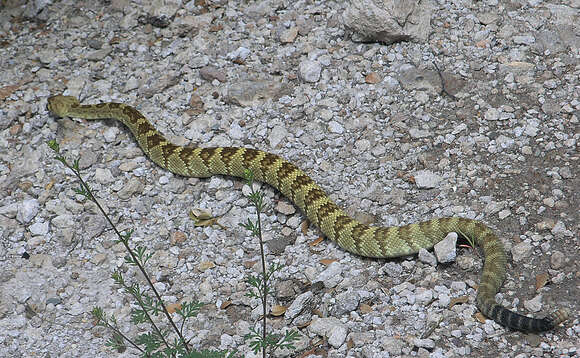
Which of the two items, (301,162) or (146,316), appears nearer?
(146,316)

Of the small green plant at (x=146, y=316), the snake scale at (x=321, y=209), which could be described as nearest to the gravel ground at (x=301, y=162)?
the snake scale at (x=321, y=209)

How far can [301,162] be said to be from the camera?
8.16 meters

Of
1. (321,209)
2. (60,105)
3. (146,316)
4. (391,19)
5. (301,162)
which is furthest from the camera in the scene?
(60,105)

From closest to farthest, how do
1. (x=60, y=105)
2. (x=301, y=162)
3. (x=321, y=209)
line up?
1. (x=321, y=209)
2. (x=301, y=162)
3. (x=60, y=105)

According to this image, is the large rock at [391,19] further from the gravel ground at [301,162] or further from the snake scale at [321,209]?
the snake scale at [321,209]

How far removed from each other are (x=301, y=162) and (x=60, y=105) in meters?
3.59

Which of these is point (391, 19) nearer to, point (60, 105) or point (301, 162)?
point (301, 162)

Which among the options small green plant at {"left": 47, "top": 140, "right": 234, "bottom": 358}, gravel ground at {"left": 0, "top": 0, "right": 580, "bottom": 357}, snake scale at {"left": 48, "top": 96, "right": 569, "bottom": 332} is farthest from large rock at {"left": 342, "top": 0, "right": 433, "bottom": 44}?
small green plant at {"left": 47, "top": 140, "right": 234, "bottom": 358}

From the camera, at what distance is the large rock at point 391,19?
28.6 ft

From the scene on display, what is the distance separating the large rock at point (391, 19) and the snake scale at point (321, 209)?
2.28 m

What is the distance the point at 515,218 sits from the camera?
21.9ft

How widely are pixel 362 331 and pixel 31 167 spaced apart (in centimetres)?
504

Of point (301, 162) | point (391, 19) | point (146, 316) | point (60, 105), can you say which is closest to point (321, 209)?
point (301, 162)

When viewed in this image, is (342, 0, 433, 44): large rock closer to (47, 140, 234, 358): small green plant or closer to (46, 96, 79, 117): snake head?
(46, 96, 79, 117): snake head
